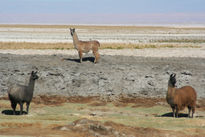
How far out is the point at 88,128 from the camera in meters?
14.6

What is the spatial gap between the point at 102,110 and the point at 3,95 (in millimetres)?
6088

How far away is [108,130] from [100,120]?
257cm

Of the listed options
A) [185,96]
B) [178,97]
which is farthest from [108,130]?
[185,96]

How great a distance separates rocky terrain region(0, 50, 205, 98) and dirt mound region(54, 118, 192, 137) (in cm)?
921

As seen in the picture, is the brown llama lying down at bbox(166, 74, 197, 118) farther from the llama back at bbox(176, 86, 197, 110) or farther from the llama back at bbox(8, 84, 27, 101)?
the llama back at bbox(8, 84, 27, 101)

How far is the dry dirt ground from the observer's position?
1450 centimetres

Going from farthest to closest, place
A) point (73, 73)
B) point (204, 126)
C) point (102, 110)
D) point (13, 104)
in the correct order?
point (73, 73), point (102, 110), point (13, 104), point (204, 126)

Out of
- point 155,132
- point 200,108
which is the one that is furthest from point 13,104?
point 200,108

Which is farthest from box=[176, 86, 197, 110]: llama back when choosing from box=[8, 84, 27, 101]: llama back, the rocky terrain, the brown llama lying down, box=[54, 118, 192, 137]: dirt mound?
box=[8, 84, 27, 101]: llama back

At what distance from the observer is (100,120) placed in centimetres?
1702

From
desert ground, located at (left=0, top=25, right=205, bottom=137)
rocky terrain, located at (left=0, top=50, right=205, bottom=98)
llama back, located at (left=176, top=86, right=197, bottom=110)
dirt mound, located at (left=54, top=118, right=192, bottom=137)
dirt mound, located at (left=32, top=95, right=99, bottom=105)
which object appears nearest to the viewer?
dirt mound, located at (left=54, top=118, right=192, bottom=137)

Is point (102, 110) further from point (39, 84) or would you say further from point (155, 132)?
point (155, 132)

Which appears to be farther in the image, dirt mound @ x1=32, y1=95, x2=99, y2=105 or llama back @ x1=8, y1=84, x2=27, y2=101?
dirt mound @ x1=32, y1=95, x2=99, y2=105

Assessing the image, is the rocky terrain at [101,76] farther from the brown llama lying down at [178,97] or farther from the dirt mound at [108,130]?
the dirt mound at [108,130]
